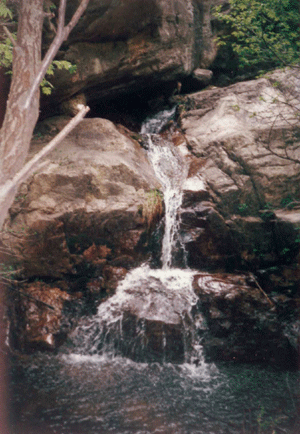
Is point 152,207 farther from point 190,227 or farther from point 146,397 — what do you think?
point 146,397

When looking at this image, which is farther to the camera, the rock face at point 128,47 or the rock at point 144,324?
the rock face at point 128,47

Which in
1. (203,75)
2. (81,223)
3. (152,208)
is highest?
(203,75)

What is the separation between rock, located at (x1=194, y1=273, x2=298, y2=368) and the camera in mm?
6090

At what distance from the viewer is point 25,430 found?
13.9ft

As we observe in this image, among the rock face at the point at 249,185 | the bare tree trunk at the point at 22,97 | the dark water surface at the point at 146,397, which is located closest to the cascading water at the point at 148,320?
the dark water surface at the point at 146,397

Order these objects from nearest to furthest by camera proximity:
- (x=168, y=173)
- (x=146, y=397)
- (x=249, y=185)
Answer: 1. (x=146, y=397)
2. (x=249, y=185)
3. (x=168, y=173)

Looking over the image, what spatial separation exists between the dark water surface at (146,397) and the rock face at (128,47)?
24.5 feet

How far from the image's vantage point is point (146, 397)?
4961mm

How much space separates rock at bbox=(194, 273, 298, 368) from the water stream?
25 centimetres

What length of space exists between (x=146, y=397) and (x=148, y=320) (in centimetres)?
151

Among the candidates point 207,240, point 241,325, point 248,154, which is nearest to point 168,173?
point 248,154

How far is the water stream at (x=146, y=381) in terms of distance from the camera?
175 inches

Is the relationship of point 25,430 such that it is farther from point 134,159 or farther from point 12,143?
point 134,159

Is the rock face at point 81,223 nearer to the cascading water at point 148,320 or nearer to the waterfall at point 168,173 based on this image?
the cascading water at point 148,320
